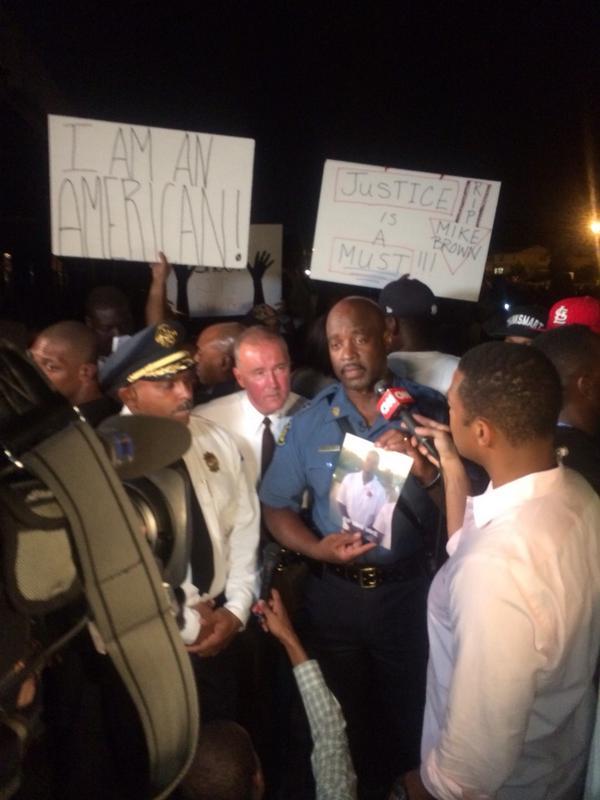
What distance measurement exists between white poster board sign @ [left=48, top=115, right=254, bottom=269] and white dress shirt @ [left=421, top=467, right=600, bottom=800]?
215 centimetres

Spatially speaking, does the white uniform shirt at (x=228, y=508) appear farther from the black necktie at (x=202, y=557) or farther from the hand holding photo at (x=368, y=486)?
the black necktie at (x=202, y=557)

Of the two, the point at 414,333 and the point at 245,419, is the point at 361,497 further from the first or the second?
the point at 414,333

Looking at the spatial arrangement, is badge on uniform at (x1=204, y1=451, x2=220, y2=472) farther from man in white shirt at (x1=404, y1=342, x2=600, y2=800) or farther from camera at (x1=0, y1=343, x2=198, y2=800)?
camera at (x1=0, y1=343, x2=198, y2=800)

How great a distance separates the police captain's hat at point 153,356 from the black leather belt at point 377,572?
1.16 meters

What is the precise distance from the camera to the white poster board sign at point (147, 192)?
9.93 feet

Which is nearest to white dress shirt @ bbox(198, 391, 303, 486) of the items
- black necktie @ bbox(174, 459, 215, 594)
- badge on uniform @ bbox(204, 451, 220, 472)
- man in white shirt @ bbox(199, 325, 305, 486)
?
man in white shirt @ bbox(199, 325, 305, 486)

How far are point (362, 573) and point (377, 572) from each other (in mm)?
69

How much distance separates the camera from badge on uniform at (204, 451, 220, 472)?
2.67m

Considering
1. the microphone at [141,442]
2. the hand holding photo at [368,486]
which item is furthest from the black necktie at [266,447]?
the microphone at [141,442]

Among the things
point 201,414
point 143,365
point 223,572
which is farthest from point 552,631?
point 201,414

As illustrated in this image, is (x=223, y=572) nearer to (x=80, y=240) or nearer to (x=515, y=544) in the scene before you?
(x=515, y=544)

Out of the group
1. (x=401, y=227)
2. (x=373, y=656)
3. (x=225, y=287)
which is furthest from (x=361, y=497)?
(x=225, y=287)

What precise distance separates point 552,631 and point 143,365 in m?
1.97

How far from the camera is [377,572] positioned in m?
2.73
